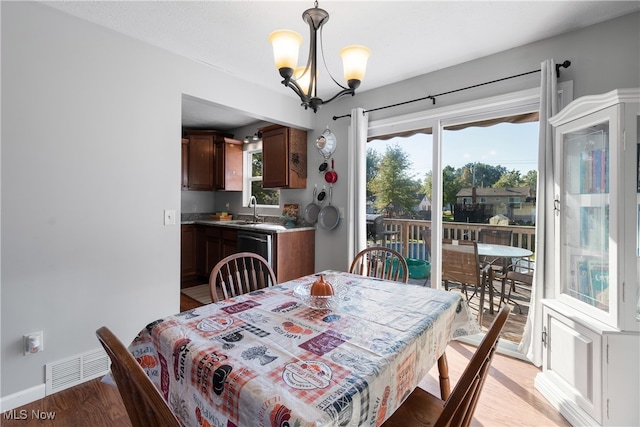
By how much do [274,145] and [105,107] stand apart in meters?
1.96

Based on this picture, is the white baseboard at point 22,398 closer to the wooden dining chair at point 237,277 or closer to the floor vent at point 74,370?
the floor vent at point 74,370

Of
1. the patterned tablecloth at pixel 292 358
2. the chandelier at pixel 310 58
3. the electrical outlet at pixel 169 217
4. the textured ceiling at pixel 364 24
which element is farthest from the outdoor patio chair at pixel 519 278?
the electrical outlet at pixel 169 217

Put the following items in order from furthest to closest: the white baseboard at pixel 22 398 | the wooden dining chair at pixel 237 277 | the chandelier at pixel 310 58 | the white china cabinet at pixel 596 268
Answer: the white baseboard at pixel 22 398 → the wooden dining chair at pixel 237 277 → the white china cabinet at pixel 596 268 → the chandelier at pixel 310 58

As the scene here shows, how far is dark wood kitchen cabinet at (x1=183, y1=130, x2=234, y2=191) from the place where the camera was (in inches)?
183

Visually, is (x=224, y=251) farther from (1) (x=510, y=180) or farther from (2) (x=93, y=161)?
(1) (x=510, y=180)

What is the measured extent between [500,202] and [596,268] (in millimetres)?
934

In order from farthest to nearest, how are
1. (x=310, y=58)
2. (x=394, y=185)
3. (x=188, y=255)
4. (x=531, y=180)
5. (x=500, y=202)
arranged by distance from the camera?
(x=188, y=255) → (x=394, y=185) → (x=500, y=202) → (x=531, y=180) → (x=310, y=58)

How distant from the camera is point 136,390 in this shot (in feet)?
2.15

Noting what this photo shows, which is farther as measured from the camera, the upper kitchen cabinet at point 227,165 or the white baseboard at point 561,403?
the upper kitchen cabinet at point 227,165

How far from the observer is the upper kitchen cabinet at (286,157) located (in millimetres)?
3670

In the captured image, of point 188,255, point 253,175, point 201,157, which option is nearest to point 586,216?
point 253,175

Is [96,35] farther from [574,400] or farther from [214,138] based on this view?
[574,400]

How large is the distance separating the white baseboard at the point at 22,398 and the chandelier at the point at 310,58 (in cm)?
238

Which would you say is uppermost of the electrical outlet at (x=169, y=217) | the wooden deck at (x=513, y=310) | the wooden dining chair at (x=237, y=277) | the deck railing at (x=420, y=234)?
the electrical outlet at (x=169, y=217)
